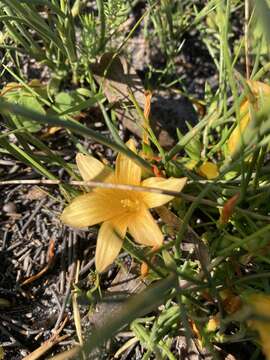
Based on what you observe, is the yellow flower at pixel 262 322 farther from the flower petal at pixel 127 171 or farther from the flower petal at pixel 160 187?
the flower petal at pixel 127 171

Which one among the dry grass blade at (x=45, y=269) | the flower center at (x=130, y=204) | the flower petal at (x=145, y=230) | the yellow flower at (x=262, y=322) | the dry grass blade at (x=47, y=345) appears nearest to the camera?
the yellow flower at (x=262, y=322)

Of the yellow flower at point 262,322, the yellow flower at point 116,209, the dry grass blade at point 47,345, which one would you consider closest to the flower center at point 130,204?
the yellow flower at point 116,209

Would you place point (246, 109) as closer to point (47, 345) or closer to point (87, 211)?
point (87, 211)

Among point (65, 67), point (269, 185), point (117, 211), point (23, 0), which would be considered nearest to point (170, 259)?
point (117, 211)

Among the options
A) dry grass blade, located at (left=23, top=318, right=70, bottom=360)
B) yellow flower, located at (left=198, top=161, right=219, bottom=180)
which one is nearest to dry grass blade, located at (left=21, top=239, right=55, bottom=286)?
dry grass blade, located at (left=23, top=318, right=70, bottom=360)

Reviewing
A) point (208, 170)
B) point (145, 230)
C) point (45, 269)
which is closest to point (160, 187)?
point (145, 230)

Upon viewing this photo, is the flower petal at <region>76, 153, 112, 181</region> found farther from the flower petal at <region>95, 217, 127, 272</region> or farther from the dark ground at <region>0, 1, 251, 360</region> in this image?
the dark ground at <region>0, 1, 251, 360</region>

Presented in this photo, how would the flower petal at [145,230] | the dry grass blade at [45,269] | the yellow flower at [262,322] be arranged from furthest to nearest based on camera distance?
the dry grass blade at [45,269] < the flower petal at [145,230] < the yellow flower at [262,322]
